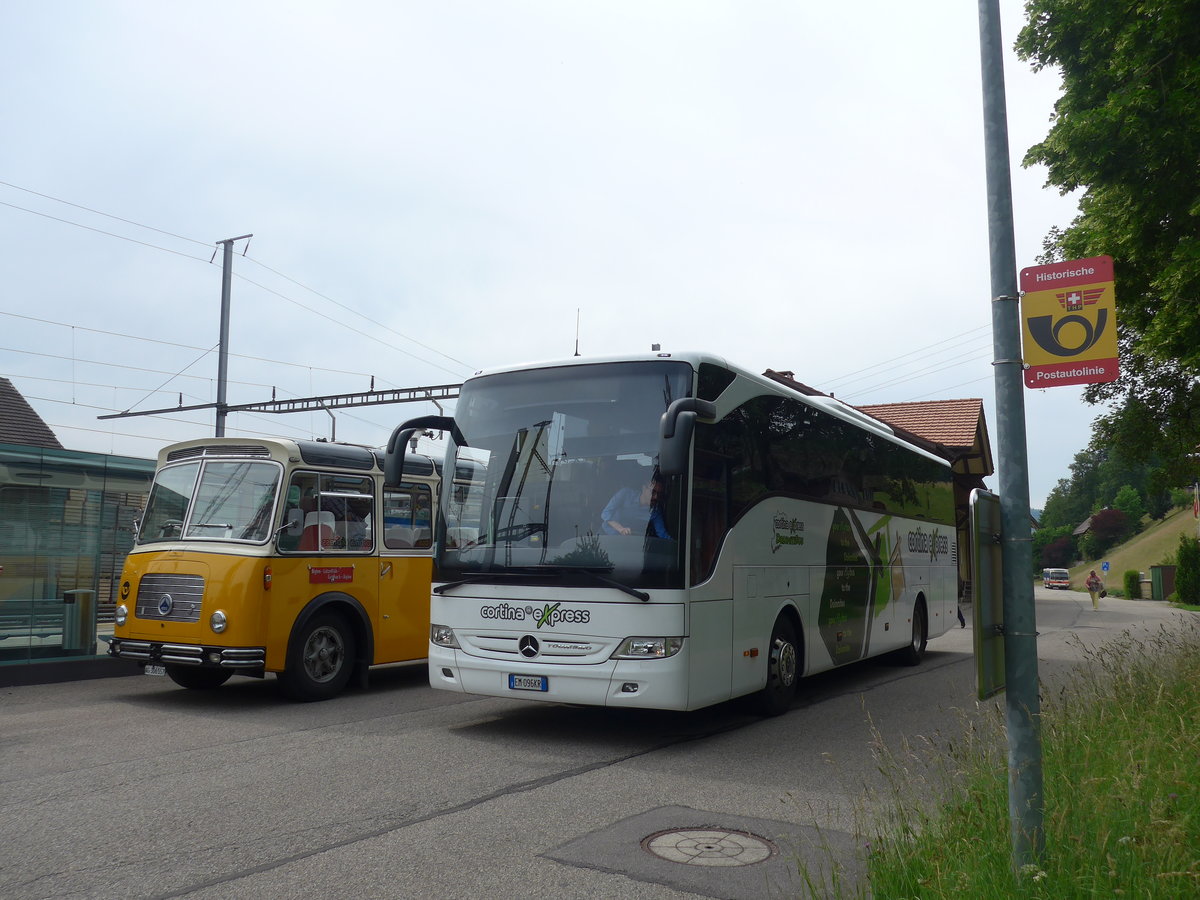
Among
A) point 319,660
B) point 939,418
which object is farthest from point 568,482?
point 939,418

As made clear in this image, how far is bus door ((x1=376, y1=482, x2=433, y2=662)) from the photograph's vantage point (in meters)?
11.6

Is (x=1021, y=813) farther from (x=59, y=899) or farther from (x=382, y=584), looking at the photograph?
(x=382, y=584)

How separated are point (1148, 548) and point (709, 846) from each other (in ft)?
363

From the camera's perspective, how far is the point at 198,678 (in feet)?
37.5

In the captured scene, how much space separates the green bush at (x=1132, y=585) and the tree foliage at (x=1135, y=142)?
58785 millimetres

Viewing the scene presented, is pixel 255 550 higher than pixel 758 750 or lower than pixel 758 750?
higher

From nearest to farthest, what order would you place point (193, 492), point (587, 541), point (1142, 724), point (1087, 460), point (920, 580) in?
point (1142, 724) → point (587, 541) → point (193, 492) → point (920, 580) → point (1087, 460)

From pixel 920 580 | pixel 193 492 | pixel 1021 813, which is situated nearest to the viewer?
pixel 1021 813

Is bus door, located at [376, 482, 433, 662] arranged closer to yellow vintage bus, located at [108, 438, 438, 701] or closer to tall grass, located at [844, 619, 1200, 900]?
yellow vintage bus, located at [108, 438, 438, 701]

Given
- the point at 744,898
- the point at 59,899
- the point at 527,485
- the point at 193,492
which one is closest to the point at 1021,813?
the point at 744,898

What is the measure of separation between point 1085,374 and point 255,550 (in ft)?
26.4

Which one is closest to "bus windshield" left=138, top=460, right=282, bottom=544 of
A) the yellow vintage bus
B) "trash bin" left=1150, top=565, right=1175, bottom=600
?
the yellow vintage bus

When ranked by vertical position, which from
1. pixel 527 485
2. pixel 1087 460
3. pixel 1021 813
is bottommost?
pixel 1021 813

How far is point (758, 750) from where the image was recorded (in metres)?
8.22
